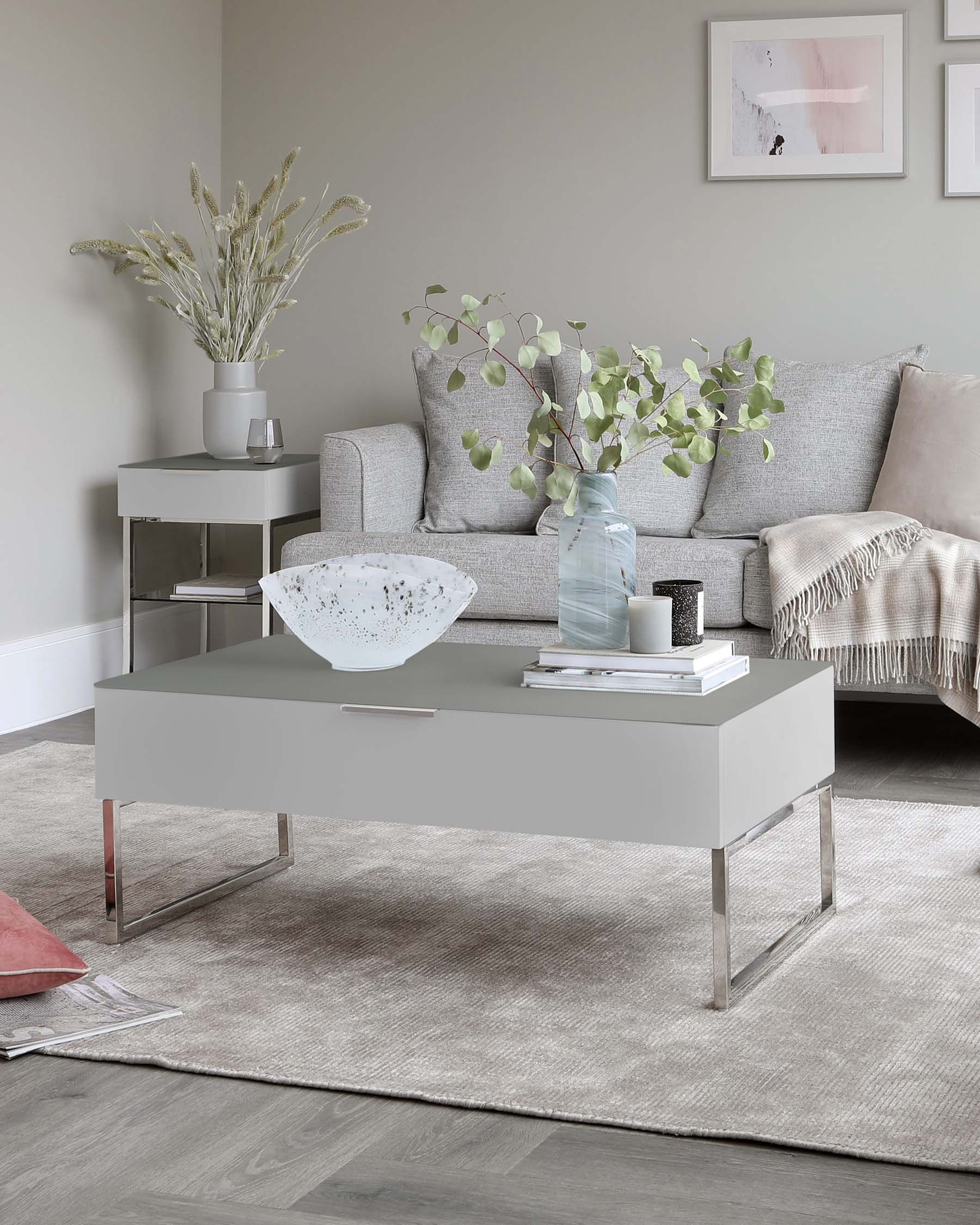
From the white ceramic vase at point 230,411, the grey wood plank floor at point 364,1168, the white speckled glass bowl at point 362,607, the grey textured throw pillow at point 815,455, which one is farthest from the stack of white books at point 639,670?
the white ceramic vase at point 230,411

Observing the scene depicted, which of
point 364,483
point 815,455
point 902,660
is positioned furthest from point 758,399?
point 364,483

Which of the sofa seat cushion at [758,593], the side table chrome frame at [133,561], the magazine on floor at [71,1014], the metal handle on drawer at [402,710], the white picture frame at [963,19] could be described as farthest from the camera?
the white picture frame at [963,19]

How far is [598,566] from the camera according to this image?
247 centimetres

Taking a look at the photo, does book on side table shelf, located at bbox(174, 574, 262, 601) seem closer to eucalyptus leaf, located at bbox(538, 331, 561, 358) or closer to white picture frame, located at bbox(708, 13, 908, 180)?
white picture frame, located at bbox(708, 13, 908, 180)

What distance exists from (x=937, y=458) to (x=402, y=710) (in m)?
2.21

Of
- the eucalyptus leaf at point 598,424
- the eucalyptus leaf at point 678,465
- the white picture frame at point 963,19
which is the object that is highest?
the white picture frame at point 963,19

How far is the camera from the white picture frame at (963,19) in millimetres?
4539

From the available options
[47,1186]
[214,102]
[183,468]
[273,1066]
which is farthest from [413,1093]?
[214,102]

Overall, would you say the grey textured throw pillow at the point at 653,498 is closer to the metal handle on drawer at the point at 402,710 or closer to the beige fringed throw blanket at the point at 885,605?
the beige fringed throw blanket at the point at 885,605

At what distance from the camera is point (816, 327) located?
481cm

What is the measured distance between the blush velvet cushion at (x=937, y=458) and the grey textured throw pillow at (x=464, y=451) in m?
1.00

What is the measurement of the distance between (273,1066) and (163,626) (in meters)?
3.23

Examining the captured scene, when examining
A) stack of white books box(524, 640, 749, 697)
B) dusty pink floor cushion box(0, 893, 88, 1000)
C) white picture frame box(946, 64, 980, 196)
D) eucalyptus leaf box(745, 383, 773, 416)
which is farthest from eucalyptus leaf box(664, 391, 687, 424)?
white picture frame box(946, 64, 980, 196)

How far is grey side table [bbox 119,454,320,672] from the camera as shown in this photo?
4.45 m
